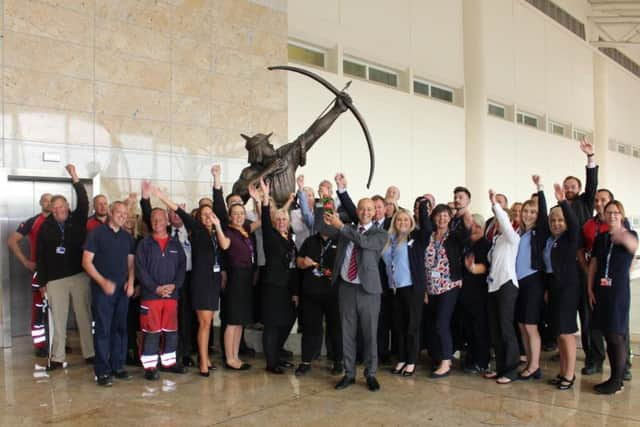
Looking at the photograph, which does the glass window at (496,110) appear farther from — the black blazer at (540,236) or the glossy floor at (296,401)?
the black blazer at (540,236)

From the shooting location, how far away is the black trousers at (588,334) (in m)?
5.31

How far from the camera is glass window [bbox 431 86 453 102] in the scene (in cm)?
1557

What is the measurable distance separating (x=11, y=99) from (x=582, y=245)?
6634 mm

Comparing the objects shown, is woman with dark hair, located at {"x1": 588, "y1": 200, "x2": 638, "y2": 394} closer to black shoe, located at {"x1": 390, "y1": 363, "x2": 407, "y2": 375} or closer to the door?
black shoe, located at {"x1": 390, "y1": 363, "x2": 407, "y2": 375}

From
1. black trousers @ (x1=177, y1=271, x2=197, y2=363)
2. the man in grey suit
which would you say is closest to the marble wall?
black trousers @ (x1=177, y1=271, x2=197, y2=363)

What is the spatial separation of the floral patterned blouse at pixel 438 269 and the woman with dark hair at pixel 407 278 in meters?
0.07

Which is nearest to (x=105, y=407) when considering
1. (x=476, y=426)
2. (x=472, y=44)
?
(x=476, y=426)

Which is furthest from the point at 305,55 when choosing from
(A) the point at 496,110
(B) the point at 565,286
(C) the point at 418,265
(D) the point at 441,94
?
(B) the point at 565,286

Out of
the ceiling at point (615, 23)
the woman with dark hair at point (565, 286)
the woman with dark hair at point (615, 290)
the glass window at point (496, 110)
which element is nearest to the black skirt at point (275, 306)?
the woman with dark hair at point (565, 286)

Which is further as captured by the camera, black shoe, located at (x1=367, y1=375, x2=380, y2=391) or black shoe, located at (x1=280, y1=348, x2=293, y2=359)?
black shoe, located at (x1=280, y1=348, x2=293, y2=359)

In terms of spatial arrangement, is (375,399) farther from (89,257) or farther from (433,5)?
(433,5)

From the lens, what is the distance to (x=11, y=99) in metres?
7.37

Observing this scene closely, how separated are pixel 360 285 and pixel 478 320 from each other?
127cm

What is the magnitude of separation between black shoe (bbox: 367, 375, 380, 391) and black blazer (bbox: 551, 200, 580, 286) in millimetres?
1680
